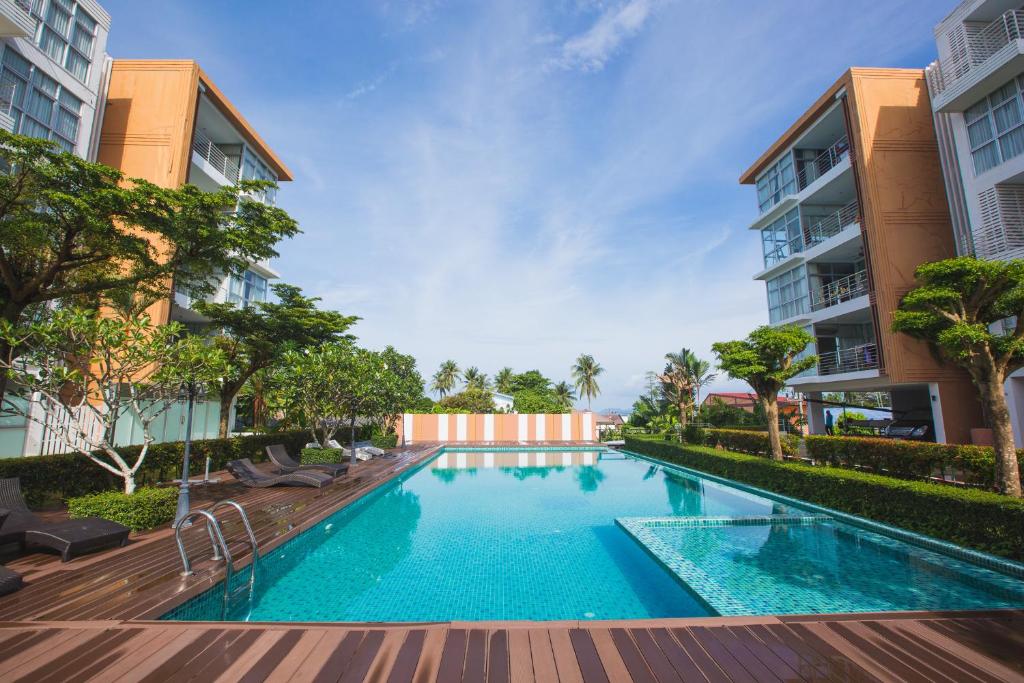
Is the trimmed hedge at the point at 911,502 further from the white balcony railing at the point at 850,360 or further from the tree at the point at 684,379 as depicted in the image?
the tree at the point at 684,379

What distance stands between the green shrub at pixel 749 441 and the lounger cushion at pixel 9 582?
1529cm

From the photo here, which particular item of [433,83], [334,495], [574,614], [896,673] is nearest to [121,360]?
[334,495]

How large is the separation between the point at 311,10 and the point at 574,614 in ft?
46.0

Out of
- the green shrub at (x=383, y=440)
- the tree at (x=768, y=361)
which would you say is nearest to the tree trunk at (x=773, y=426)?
the tree at (x=768, y=361)

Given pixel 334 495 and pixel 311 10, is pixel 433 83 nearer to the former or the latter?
pixel 311 10

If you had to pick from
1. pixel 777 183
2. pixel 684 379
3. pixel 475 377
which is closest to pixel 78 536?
pixel 777 183

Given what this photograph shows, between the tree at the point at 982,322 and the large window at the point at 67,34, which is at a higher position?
the large window at the point at 67,34

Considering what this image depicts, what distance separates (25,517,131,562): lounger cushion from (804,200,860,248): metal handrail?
2131 centimetres

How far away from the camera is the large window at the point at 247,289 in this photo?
20.4 metres

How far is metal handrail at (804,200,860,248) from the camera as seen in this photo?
17375mm

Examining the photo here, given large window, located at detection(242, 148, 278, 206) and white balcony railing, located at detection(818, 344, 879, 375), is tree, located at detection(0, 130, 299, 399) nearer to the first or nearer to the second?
large window, located at detection(242, 148, 278, 206)

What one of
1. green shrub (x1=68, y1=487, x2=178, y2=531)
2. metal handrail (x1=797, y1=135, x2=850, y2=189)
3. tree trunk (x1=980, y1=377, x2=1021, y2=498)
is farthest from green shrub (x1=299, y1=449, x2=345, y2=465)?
metal handrail (x1=797, y1=135, x2=850, y2=189)

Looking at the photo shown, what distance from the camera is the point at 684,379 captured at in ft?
84.0

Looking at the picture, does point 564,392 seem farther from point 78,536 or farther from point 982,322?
point 78,536
